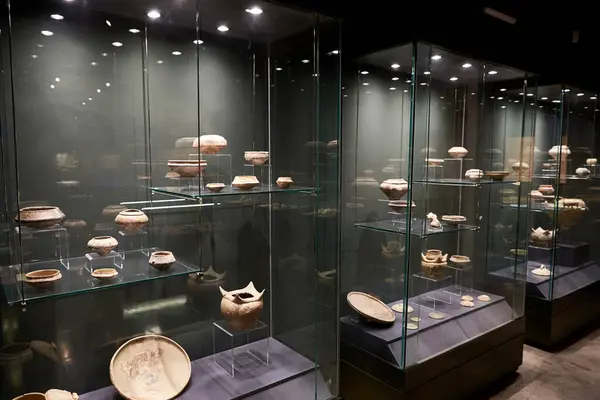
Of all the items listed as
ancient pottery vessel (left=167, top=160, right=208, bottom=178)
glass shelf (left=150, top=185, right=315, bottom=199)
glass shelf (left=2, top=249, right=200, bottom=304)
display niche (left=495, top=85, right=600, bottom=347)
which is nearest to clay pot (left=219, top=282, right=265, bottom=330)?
glass shelf (left=2, top=249, right=200, bottom=304)

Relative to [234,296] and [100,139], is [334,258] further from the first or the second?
[100,139]

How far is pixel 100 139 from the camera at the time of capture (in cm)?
202

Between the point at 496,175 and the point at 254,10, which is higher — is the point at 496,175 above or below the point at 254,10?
below

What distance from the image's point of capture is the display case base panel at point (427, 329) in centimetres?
250

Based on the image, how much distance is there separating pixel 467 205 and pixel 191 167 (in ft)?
6.91

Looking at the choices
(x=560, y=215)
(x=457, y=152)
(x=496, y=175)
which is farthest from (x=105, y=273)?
(x=560, y=215)

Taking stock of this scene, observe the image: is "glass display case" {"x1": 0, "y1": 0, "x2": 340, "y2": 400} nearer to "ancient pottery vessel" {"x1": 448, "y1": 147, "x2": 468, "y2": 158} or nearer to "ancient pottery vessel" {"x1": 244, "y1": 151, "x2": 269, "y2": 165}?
"ancient pottery vessel" {"x1": 244, "y1": 151, "x2": 269, "y2": 165}

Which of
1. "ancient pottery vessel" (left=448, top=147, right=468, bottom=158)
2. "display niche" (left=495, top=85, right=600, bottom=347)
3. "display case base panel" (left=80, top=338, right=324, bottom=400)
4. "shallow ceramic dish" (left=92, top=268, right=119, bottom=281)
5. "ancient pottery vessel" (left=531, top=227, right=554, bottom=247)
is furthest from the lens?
"ancient pottery vessel" (left=531, top=227, right=554, bottom=247)

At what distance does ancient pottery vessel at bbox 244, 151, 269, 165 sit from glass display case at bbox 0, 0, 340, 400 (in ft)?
0.04

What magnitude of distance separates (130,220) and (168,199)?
0.27 m

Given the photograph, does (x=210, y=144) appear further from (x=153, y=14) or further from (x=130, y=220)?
(x=153, y=14)

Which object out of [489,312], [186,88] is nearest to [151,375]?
[186,88]

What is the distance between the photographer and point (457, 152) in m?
3.15

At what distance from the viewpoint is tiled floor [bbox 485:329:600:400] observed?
3014 mm
